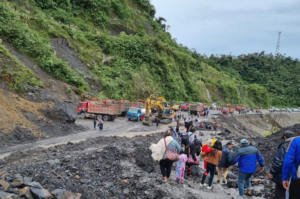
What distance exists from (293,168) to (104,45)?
4027 centimetres

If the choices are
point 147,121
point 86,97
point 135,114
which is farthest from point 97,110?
point 147,121

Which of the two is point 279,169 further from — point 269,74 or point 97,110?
point 269,74

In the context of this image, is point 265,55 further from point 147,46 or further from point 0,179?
point 0,179

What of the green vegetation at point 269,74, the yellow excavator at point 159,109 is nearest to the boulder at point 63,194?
the yellow excavator at point 159,109

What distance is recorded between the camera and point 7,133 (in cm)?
1426

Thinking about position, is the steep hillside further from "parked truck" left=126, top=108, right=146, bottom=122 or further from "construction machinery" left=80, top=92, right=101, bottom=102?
"parked truck" left=126, top=108, right=146, bottom=122

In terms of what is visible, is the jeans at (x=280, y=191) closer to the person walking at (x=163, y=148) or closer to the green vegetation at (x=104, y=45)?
the person walking at (x=163, y=148)

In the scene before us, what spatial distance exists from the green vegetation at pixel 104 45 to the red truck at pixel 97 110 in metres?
3.73

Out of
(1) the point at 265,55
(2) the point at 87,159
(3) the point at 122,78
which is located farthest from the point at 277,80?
(2) the point at 87,159

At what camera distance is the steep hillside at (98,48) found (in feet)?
91.8

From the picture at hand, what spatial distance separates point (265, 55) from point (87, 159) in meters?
147

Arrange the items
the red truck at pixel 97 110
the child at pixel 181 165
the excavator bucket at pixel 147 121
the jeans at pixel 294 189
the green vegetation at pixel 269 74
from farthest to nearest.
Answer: the green vegetation at pixel 269 74 → the red truck at pixel 97 110 → the excavator bucket at pixel 147 121 → the child at pixel 181 165 → the jeans at pixel 294 189

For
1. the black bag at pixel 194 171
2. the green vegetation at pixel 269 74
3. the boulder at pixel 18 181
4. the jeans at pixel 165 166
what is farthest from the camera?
the green vegetation at pixel 269 74

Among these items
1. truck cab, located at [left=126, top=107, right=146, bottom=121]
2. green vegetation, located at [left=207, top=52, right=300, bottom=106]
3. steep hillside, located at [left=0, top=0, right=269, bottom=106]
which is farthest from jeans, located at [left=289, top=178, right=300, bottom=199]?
green vegetation, located at [left=207, top=52, right=300, bottom=106]
